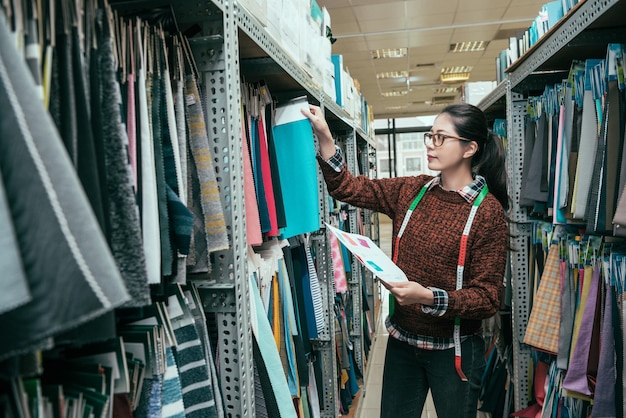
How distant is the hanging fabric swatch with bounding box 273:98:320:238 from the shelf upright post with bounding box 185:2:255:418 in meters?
0.66

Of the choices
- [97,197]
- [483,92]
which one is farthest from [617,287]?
[483,92]

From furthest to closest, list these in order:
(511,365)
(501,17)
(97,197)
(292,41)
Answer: (501,17)
(511,365)
(292,41)
(97,197)

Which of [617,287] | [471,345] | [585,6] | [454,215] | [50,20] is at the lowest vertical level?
[471,345]

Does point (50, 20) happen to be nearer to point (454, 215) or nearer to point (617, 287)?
point (454, 215)

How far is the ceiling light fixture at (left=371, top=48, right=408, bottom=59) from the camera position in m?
9.00

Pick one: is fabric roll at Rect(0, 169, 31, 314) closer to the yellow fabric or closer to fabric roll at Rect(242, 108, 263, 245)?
fabric roll at Rect(242, 108, 263, 245)

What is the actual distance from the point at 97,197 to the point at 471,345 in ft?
5.36

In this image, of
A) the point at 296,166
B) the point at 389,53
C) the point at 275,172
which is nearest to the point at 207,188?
the point at 275,172

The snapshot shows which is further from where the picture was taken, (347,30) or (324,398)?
(347,30)

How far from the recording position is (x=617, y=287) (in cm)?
167

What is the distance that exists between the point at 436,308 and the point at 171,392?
3.49 ft

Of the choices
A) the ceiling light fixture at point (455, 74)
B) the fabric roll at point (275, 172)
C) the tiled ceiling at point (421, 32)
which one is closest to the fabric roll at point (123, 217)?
the fabric roll at point (275, 172)

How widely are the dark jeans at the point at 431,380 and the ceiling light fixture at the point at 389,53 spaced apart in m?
7.81

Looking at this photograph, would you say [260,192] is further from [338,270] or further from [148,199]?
[338,270]
